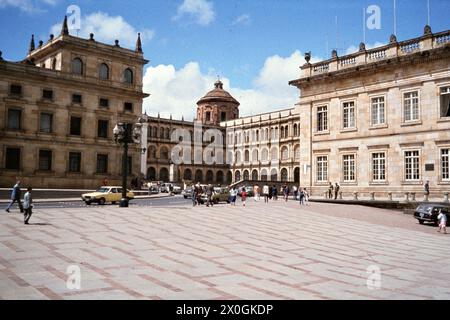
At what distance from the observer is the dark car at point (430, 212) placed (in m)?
20.9

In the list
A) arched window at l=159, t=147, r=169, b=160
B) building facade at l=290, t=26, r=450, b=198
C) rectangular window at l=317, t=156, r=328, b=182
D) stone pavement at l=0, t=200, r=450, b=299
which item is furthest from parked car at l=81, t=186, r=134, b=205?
arched window at l=159, t=147, r=169, b=160

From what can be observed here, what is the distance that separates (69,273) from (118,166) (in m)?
38.0

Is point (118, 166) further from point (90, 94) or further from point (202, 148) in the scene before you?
point (202, 148)

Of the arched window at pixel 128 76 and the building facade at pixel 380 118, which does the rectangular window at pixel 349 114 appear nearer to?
the building facade at pixel 380 118

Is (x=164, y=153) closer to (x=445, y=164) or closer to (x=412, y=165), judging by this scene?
(x=412, y=165)

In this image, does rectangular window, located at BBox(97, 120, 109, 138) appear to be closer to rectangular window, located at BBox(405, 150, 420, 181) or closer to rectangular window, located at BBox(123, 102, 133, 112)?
rectangular window, located at BBox(123, 102, 133, 112)

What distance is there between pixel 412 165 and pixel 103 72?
32.3 metres

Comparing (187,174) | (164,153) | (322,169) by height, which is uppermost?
(164,153)

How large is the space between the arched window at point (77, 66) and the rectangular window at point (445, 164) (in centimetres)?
3435

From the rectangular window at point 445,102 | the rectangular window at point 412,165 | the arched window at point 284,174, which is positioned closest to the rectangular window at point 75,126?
the rectangular window at point 412,165

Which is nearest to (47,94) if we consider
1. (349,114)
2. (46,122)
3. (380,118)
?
(46,122)

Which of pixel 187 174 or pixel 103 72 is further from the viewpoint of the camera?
pixel 187 174

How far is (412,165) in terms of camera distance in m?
28.4
